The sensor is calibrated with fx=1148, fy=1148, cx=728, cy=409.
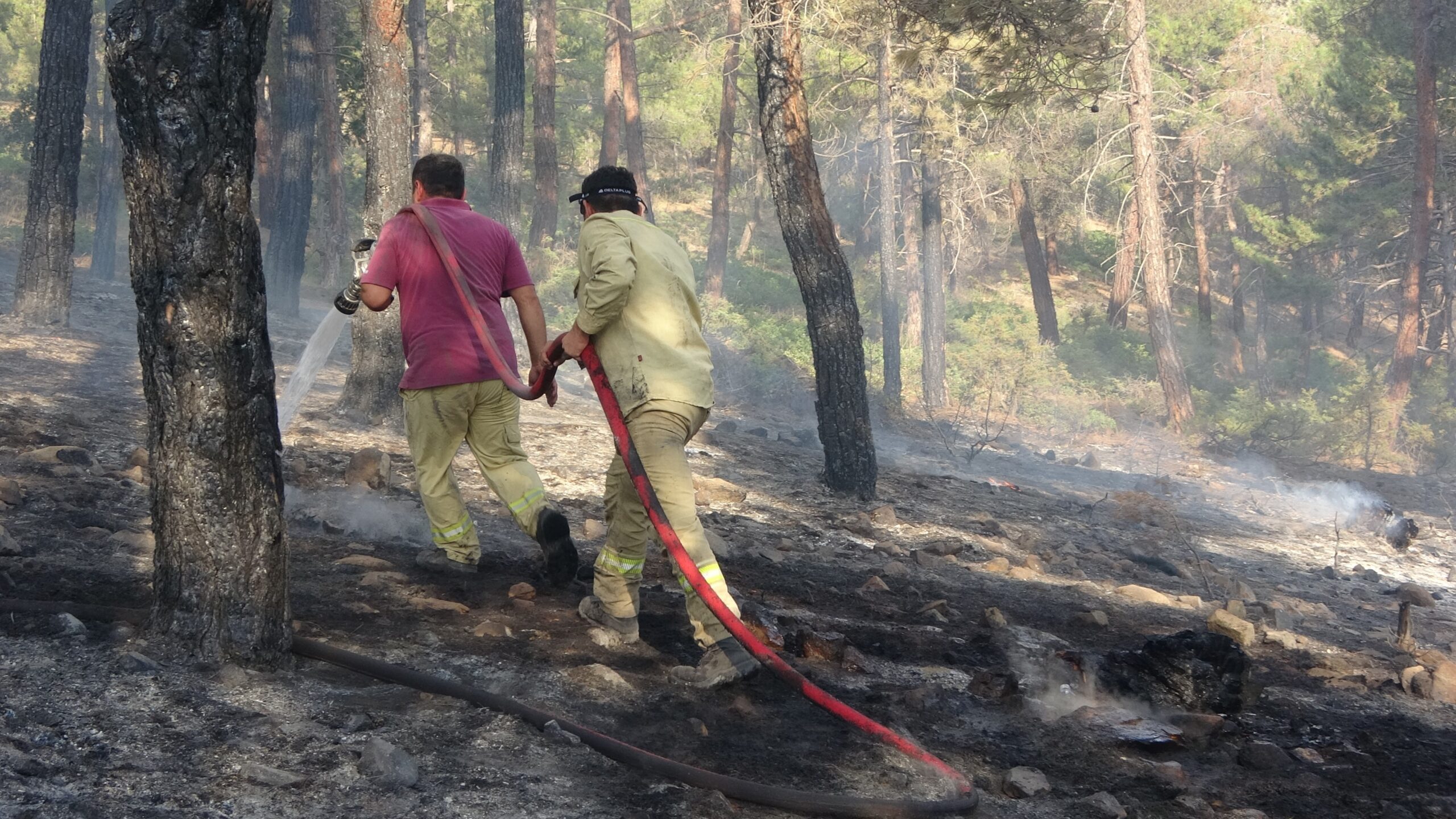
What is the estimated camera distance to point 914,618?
6.10 m

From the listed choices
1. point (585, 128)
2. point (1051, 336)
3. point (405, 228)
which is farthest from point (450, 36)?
point (405, 228)

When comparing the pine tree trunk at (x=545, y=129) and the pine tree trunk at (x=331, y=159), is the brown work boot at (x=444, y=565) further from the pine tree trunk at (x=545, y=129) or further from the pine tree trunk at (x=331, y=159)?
the pine tree trunk at (x=545, y=129)

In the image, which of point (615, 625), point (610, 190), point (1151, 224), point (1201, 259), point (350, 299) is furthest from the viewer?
point (1201, 259)

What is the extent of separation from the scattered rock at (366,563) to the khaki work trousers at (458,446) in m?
0.28

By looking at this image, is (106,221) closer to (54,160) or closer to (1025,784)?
(54,160)

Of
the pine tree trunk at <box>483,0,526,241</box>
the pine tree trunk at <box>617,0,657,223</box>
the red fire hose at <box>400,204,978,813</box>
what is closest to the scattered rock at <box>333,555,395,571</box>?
the red fire hose at <box>400,204,978,813</box>

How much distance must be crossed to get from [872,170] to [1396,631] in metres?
19.5

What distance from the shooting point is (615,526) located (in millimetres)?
4840

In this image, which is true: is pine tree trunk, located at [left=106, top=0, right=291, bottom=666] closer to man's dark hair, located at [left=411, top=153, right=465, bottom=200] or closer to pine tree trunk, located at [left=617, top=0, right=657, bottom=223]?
man's dark hair, located at [left=411, top=153, right=465, bottom=200]

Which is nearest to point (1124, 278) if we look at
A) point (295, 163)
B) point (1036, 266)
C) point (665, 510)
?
point (1036, 266)

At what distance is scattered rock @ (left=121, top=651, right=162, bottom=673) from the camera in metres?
3.57

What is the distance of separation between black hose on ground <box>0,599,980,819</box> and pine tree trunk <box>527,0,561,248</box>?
22404mm

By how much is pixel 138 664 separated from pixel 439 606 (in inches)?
57.1

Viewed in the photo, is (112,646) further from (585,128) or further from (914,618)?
(585,128)
